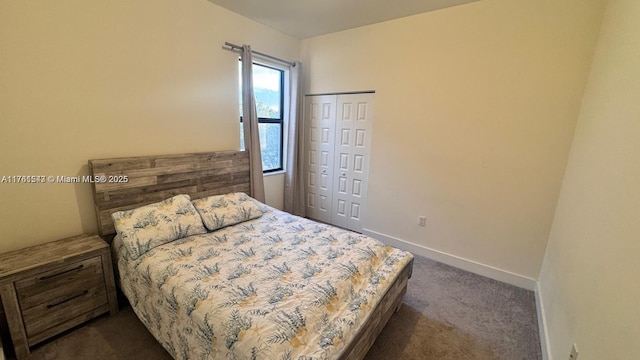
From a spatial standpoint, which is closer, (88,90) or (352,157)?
(88,90)

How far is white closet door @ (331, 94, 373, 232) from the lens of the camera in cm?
330

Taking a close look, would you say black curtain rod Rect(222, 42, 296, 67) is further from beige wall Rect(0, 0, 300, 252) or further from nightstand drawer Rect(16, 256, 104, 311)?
nightstand drawer Rect(16, 256, 104, 311)

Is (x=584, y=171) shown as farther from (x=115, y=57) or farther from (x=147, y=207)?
(x=115, y=57)

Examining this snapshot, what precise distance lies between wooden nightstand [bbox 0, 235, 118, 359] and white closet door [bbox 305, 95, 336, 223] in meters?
2.56

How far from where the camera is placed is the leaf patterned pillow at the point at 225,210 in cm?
233

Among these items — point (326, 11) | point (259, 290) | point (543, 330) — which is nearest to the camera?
point (259, 290)

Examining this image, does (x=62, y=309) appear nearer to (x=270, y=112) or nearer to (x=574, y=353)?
(x=270, y=112)

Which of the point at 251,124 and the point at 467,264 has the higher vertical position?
the point at 251,124

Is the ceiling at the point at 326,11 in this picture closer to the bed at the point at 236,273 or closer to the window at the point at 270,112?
the window at the point at 270,112

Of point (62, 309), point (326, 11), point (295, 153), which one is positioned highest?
point (326, 11)

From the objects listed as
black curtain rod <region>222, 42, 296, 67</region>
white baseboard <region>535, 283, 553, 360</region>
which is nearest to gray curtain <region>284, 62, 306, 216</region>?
black curtain rod <region>222, 42, 296, 67</region>

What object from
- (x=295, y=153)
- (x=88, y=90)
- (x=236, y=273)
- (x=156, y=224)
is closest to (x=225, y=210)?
(x=156, y=224)

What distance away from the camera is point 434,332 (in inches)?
75.2

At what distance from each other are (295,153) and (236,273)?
2280 mm
